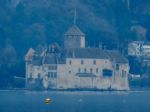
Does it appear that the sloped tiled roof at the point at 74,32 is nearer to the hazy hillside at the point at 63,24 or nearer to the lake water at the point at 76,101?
the hazy hillside at the point at 63,24

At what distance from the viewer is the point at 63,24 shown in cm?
19312

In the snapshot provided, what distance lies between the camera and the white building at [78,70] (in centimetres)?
17150

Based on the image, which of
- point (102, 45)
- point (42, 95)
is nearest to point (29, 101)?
point (42, 95)

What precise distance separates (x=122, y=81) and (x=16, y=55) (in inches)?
567

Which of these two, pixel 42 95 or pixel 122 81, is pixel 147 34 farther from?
pixel 42 95

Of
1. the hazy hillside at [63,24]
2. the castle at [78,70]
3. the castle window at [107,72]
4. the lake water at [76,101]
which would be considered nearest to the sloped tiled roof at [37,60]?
the castle at [78,70]

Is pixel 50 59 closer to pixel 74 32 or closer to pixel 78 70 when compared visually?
pixel 78 70

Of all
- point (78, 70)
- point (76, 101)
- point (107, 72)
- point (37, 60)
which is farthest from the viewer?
point (78, 70)

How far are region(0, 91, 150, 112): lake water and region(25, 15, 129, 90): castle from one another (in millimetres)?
4812

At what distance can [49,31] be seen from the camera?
191 metres

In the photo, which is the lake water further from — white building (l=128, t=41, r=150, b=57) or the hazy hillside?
white building (l=128, t=41, r=150, b=57)

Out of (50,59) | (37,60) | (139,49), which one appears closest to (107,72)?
(50,59)

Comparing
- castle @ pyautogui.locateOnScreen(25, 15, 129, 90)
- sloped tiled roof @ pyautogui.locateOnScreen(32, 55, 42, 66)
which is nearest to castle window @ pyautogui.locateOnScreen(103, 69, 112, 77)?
castle @ pyautogui.locateOnScreen(25, 15, 129, 90)

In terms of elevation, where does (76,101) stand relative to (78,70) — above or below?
below
